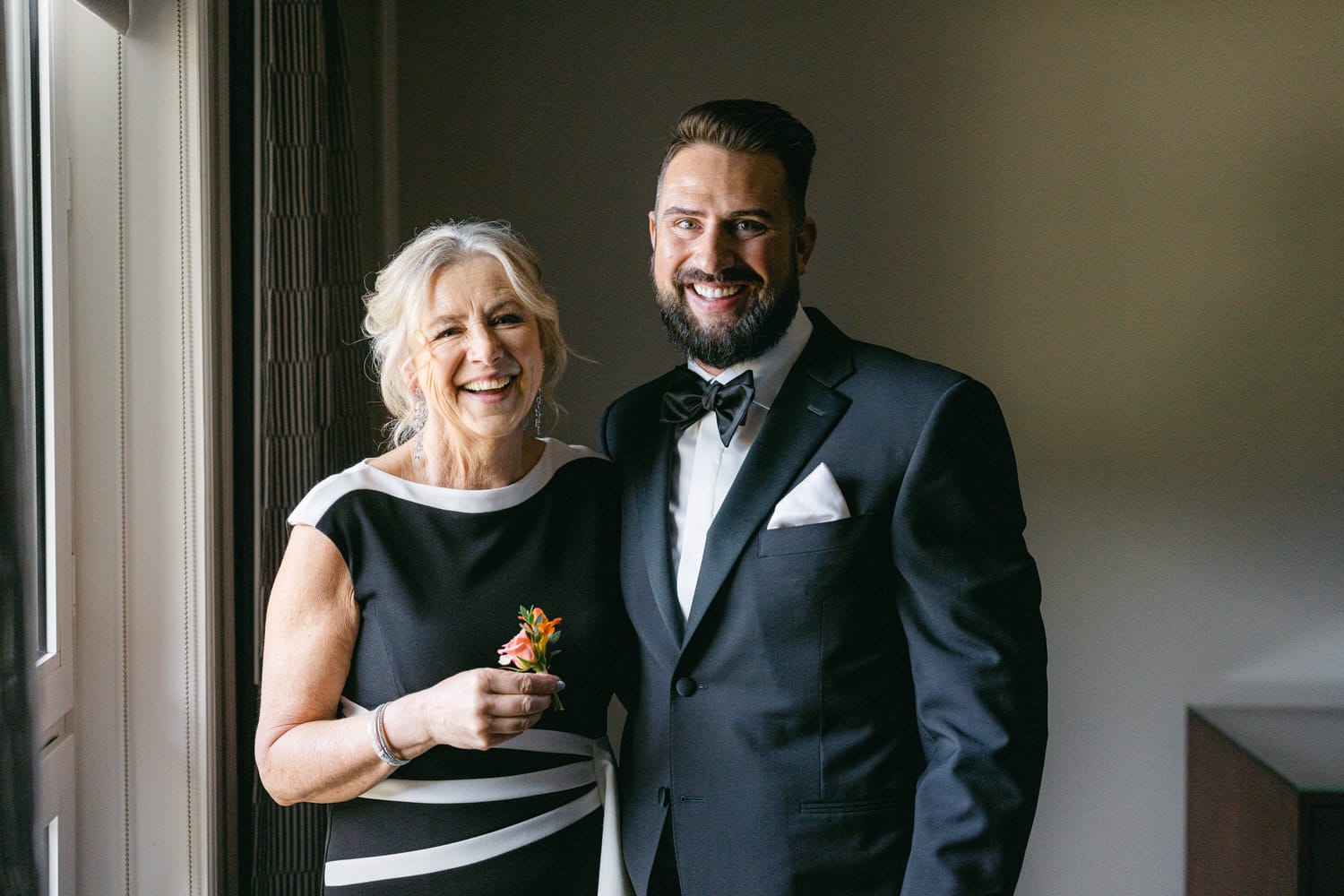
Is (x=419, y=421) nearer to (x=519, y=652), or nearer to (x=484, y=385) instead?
(x=484, y=385)

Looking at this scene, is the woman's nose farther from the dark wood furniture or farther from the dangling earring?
the dark wood furniture

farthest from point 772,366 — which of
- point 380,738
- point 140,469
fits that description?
point 140,469

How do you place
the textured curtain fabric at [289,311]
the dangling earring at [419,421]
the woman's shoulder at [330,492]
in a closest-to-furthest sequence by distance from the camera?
the woman's shoulder at [330,492], the dangling earring at [419,421], the textured curtain fabric at [289,311]

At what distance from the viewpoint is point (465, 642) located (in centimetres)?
148

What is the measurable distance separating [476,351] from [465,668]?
1.54 feet

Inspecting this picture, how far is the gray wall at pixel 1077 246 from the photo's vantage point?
108 inches

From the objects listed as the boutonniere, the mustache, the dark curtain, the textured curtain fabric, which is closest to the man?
the mustache

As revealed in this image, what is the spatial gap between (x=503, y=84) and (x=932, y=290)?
4.35ft

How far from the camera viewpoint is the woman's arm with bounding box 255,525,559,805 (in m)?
1.38

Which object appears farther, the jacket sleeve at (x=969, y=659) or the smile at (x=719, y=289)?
the smile at (x=719, y=289)

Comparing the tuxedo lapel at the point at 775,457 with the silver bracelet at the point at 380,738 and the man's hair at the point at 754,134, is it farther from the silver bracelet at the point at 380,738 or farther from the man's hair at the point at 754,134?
the silver bracelet at the point at 380,738

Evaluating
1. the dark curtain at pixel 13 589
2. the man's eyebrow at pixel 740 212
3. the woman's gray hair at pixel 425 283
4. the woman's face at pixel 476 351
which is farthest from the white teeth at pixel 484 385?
the dark curtain at pixel 13 589

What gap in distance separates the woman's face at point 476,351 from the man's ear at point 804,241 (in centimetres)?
44

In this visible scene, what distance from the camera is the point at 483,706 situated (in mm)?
1263
